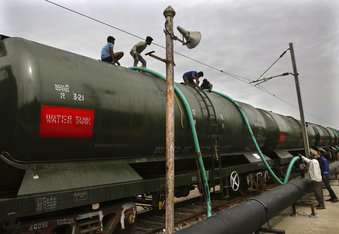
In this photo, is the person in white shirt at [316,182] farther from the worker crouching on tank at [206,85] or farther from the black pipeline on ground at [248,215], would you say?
the worker crouching on tank at [206,85]

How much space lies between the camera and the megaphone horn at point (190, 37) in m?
6.33

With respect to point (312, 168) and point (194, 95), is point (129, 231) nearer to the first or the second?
point (194, 95)

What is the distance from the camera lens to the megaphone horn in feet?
20.8

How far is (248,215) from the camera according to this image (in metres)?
6.30

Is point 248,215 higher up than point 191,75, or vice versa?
point 191,75

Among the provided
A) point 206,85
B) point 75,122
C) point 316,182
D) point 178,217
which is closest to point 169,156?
point 75,122

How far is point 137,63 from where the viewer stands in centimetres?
873

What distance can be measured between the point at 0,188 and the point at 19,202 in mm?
684

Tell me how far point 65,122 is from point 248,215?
3.68 m

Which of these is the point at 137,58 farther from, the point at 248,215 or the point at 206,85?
the point at 248,215

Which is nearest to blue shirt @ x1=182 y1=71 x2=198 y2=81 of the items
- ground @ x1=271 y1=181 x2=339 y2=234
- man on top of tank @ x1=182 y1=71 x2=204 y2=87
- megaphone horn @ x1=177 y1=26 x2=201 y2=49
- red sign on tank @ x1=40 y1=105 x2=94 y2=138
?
man on top of tank @ x1=182 y1=71 x2=204 y2=87

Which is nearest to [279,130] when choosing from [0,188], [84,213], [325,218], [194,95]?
[325,218]

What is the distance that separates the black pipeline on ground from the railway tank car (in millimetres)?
1486

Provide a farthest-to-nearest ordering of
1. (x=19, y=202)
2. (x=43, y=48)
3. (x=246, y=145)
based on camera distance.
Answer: (x=246, y=145) < (x=43, y=48) < (x=19, y=202)
